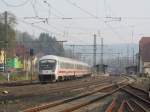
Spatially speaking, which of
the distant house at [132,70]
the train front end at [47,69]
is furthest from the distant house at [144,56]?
the train front end at [47,69]

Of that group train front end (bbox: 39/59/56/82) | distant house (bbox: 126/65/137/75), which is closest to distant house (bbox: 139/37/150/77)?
distant house (bbox: 126/65/137/75)

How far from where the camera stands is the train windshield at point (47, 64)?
5070 cm

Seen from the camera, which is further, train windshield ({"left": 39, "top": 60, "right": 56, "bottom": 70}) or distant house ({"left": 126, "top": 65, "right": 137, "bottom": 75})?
distant house ({"left": 126, "top": 65, "right": 137, "bottom": 75})

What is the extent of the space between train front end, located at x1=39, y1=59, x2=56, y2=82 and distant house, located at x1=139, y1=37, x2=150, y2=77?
46.5m

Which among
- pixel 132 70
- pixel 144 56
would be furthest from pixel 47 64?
pixel 132 70

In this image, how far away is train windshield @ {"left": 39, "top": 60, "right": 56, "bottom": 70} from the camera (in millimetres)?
50703

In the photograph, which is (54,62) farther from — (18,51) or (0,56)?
(18,51)

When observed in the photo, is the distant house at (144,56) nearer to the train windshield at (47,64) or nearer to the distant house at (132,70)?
the distant house at (132,70)

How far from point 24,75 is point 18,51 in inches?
1810

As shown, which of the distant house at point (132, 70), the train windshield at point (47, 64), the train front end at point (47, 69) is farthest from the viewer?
the distant house at point (132, 70)

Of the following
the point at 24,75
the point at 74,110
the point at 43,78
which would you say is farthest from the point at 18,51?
the point at 74,110

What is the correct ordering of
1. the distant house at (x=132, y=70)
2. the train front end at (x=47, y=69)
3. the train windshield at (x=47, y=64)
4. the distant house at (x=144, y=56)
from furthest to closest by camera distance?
the distant house at (x=132, y=70) → the distant house at (x=144, y=56) → the train windshield at (x=47, y=64) → the train front end at (x=47, y=69)

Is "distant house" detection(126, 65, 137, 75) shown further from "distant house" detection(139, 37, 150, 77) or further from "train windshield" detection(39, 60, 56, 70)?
"train windshield" detection(39, 60, 56, 70)

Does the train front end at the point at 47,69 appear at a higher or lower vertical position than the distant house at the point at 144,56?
lower
